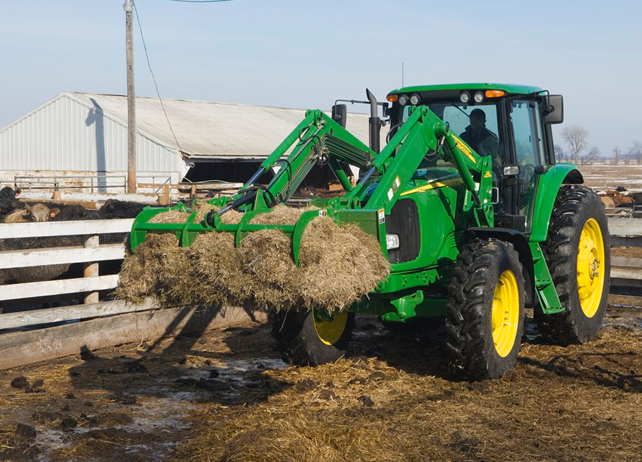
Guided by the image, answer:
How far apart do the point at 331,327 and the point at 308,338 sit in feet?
1.78

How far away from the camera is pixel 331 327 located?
8.69 meters

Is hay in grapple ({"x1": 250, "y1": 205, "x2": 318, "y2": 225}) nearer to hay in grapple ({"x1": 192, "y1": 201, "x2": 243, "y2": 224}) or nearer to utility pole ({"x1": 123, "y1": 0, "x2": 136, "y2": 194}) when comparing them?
hay in grapple ({"x1": 192, "y1": 201, "x2": 243, "y2": 224})

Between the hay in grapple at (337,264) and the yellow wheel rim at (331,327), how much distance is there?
6.20 feet

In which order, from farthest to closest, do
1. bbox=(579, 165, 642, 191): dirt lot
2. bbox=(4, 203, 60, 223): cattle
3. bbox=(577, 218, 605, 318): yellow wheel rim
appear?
bbox=(579, 165, 642, 191): dirt lot
bbox=(4, 203, 60, 223): cattle
bbox=(577, 218, 605, 318): yellow wheel rim

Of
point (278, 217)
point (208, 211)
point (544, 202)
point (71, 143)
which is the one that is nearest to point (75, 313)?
point (208, 211)

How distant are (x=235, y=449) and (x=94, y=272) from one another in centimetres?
516

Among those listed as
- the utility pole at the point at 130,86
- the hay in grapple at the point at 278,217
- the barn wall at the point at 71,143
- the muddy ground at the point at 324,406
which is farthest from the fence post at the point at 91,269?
the barn wall at the point at 71,143

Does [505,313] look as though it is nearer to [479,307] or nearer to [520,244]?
[520,244]

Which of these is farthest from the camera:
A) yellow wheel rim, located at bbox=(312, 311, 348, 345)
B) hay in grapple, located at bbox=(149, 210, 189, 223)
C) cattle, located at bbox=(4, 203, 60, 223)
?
cattle, located at bbox=(4, 203, 60, 223)

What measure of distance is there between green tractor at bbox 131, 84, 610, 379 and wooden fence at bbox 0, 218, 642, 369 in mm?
2196

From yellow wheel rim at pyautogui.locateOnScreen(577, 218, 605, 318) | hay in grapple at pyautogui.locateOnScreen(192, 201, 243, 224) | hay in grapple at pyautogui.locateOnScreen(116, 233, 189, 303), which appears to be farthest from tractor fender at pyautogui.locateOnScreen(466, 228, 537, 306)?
hay in grapple at pyautogui.locateOnScreen(116, 233, 189, 303)

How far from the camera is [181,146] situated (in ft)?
112

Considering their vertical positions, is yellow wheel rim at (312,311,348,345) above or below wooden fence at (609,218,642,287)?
below

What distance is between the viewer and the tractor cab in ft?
28.1
